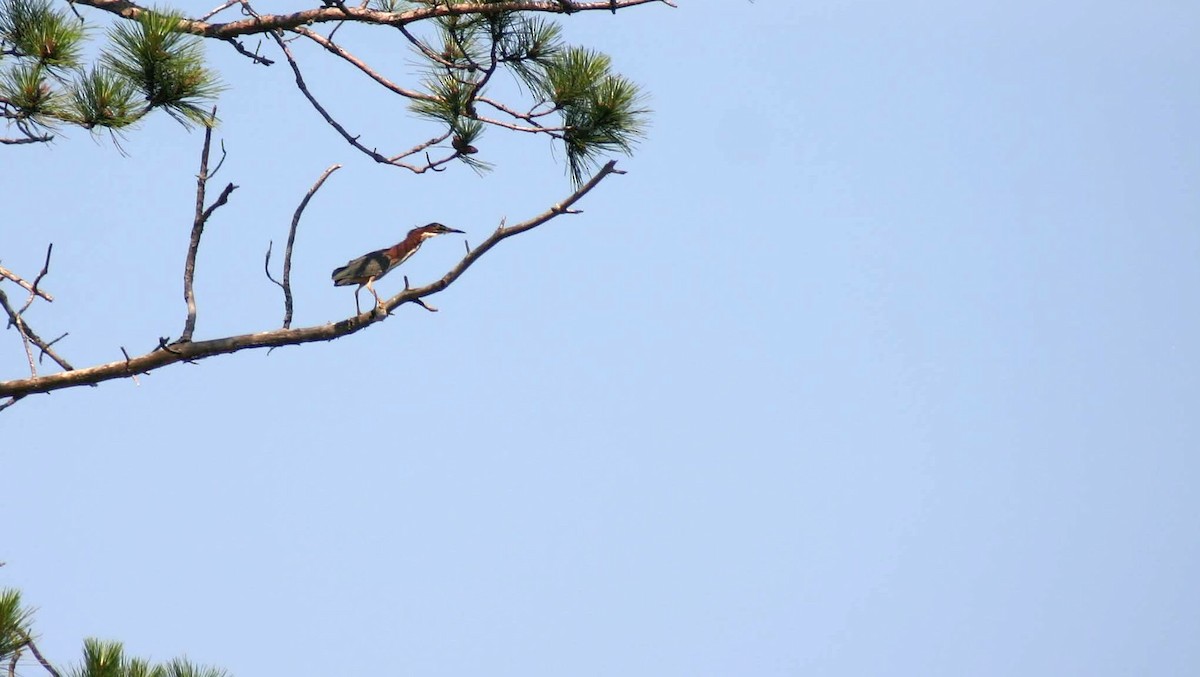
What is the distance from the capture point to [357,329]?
18.8ft

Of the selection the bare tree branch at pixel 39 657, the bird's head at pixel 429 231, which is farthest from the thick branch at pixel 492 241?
the bird's head at pixel 429 231

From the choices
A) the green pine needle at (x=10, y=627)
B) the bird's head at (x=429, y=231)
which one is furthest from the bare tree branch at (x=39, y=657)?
the bird's head at (x=429, y=231)

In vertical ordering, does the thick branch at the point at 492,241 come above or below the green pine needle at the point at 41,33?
below

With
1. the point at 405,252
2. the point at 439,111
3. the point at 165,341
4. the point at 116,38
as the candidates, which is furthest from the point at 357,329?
the point at 405,252

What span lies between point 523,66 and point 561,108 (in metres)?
0.26

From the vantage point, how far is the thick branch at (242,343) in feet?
18.3

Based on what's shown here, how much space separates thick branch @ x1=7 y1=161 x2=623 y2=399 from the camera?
5586 mm

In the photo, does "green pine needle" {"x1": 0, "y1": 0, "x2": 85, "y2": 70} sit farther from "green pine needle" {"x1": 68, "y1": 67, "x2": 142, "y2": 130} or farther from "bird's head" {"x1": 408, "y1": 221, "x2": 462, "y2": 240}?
"bird's head" {"x1": 408, "y1": 221, "x2": 462, "y2": 240}

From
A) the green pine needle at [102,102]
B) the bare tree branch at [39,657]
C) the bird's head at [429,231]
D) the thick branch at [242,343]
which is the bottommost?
the bare tree branch at [39,657]

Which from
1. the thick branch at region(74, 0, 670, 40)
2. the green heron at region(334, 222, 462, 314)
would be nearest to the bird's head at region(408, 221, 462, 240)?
the green heron at region(334, 222, 462, 314)

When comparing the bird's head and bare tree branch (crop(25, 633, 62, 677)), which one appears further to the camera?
the bird's head

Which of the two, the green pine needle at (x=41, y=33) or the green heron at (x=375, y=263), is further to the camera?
the green heron at (x=375, y=263)

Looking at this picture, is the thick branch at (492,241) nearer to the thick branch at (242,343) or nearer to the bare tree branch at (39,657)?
the thick branch at (242,343)

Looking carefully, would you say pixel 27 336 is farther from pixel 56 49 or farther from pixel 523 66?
pixel 523 66
